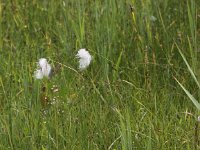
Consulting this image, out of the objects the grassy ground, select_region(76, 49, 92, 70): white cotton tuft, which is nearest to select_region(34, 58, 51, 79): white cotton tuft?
the grassy ground

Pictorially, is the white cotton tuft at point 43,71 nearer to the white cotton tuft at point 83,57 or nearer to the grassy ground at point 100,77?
the grassy ground at point 100,77

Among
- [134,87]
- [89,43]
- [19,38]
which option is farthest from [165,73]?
[19,38]

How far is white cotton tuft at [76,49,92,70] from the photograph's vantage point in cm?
265

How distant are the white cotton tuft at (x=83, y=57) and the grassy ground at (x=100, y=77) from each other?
0.05 meters

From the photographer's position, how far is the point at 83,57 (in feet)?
8.74

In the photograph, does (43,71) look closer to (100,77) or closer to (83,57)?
(83,57)

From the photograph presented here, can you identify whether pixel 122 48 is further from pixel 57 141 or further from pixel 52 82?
pixel 57 141

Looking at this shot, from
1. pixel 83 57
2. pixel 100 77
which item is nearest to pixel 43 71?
pixel 83 57

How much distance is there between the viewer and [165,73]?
2742 mm

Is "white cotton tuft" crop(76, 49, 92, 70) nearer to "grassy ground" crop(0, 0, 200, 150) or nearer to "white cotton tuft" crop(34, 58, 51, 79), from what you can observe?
"grassy ground" crop(0, 0, 200, 150)

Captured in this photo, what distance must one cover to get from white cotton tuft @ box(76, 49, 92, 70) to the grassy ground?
5 cm

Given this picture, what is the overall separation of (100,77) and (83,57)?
0.48ft

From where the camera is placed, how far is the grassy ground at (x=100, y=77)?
86.7 inches

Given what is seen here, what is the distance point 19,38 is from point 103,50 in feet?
2.17
